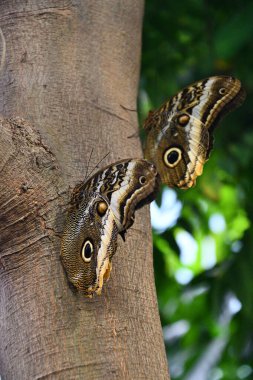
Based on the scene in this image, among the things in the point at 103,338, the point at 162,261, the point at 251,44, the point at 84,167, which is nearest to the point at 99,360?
the point at 103,338

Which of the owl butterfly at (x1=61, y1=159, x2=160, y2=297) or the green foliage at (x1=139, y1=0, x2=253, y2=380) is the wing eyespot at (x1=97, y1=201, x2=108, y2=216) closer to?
the owl butterfly at (x1=61, y1=159, x2=160, y2=297)

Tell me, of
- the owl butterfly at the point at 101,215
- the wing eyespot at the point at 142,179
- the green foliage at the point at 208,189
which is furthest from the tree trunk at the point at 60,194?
the green foliage at the point at 208,189

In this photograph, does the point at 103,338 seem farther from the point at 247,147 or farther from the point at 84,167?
the point at 247,147

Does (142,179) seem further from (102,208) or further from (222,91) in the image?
(222,91)

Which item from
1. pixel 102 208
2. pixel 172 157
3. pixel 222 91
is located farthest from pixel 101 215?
pixel 222 91

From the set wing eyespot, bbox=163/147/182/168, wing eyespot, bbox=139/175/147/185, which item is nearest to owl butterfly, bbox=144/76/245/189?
wing eyespot, bbox=163/147/182/168

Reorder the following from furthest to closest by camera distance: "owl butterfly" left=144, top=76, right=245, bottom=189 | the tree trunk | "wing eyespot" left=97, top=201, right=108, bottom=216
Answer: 1. "owl butterfly" left=144, top=76, right=245, bottom=189
2. "wing eyespot" left=97, top=201, right=108, bottom=216
3. the tree trunk

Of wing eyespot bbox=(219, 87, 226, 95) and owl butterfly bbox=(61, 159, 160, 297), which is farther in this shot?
wing eyespot bbox=(219, 87, 226, 95)
